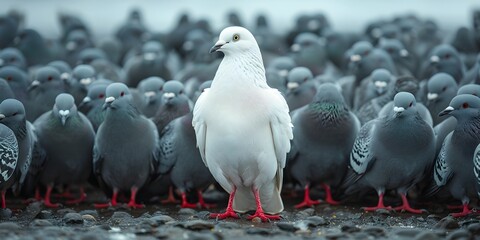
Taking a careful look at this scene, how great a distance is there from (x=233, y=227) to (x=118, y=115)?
257 centimetres

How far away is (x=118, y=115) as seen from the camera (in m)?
10.5

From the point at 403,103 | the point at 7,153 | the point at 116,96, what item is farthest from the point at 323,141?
the point at 7,153

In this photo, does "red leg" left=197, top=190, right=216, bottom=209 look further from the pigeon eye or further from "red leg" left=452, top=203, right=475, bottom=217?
"red leg" left=452, top=203, right=475, bottom=217

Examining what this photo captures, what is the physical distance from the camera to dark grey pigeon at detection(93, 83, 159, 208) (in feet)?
34.4

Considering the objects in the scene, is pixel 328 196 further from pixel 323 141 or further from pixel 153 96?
pixel 153 96

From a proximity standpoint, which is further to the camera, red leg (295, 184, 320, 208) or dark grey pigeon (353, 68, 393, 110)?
dark grey pigeon (353, 68, 393, 110)

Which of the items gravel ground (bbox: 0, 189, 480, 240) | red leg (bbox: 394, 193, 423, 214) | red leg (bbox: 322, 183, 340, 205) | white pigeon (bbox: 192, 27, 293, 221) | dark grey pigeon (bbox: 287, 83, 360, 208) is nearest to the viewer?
gravel ground (bbox: 0, 189, 480, 240)

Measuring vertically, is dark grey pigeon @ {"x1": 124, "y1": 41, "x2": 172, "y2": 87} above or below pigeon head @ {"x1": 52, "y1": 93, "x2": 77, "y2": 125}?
above

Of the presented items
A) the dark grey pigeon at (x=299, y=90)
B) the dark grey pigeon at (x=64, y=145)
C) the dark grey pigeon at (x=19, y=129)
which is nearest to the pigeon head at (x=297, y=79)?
the dark grey pigeon at (x=299, y=90)

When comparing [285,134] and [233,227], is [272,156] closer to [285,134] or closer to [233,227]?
[285,134]

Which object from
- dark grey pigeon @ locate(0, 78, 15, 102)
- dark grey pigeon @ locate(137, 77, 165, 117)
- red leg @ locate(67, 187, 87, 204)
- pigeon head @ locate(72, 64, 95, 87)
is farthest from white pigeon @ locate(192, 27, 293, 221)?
pigeon head @ locate(72, 64, 95, 87)

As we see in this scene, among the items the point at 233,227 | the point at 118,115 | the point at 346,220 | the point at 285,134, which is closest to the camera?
the point at 233,227

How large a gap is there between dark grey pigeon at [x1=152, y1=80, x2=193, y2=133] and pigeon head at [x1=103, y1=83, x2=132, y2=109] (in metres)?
0.75

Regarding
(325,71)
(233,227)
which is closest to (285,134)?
(233,227)
